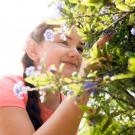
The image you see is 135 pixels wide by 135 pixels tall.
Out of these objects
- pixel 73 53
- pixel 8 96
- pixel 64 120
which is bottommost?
pixel 64 120

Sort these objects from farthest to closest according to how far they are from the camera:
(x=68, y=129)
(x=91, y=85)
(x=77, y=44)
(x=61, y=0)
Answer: (x=77, y=44), (x=68, y=129), (x=61, y=0), (x=91, y=85)

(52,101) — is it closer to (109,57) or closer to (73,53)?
(73,53)

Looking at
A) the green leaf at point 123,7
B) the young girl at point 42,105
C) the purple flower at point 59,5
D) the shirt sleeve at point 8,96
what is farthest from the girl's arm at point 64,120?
the green leaf at point 123,7

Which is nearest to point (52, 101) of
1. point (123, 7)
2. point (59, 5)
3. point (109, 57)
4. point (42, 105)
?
point (42, 105)

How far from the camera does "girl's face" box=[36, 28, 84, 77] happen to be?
2.39m

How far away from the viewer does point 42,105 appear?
9.20 feet

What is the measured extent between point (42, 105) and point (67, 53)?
1.78ft

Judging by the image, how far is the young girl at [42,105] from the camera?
2.00 metres

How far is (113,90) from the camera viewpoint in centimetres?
146

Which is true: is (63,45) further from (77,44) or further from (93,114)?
(93,114)

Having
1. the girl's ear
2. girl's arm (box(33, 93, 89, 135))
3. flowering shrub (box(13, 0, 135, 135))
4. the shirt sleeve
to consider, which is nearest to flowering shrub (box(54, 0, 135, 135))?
flowering shrub (box(13, 0, 135, 135))

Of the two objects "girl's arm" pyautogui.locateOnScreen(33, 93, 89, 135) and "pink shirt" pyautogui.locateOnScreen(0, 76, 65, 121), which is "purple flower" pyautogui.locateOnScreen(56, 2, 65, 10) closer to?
"girl's arm" pyautogui.locateOnScreen(33, 93, 89, 135)

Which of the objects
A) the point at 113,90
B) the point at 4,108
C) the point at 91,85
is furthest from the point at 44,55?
the point at 91,85

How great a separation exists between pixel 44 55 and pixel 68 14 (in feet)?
3.52
